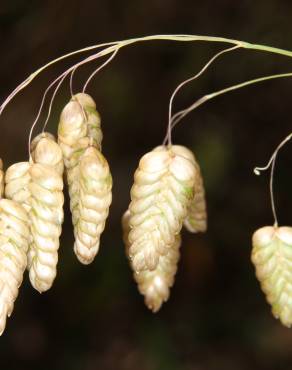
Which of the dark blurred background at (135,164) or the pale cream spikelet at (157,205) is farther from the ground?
the pale cream spikelet at (157,205)

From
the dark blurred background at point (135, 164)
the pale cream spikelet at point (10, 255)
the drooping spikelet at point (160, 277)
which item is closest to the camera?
the pale cream spikelet at point (10, 255)

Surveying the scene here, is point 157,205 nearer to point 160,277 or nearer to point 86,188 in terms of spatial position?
point 86,188

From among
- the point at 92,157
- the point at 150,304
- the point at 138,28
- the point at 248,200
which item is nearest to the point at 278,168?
the point at 248,200

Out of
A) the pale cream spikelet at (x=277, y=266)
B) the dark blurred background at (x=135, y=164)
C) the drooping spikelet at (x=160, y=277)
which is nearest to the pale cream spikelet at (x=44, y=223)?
the drooping spikelet at (x=160, y=277)

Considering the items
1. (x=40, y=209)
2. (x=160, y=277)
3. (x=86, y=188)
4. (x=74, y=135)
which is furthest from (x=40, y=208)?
(x=160, y=277)

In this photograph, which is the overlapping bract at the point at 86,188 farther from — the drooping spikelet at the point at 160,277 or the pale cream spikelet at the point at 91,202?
the drooping spikelet at the point at 160,277

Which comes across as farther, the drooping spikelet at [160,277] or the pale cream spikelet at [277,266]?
the drooping spikelet at [160,277]

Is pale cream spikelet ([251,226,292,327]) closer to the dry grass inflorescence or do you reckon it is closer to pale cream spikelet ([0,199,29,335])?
the dry grass inflorescence

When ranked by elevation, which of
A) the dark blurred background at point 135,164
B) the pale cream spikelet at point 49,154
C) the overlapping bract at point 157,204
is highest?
the pale cream spikelet at point 49,154
